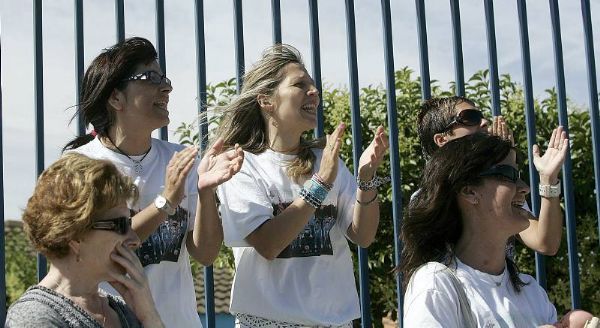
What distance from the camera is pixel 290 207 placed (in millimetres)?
4117

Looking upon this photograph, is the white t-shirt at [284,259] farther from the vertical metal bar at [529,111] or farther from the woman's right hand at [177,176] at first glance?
the vertical metal bar at [529,111]

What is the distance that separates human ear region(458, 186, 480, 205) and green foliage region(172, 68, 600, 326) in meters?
3.21

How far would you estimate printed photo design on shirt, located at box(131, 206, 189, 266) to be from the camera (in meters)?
4.04

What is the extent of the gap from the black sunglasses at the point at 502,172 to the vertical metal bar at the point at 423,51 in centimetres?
165

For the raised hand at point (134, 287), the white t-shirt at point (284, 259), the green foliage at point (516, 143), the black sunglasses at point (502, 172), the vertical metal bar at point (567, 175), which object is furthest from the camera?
the green foliage at point (516, 143)

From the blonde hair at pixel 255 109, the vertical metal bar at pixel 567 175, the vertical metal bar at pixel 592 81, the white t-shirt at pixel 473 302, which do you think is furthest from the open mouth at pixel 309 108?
the vertical metal bar at pixel 592 81

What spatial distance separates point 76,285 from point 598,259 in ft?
16.2

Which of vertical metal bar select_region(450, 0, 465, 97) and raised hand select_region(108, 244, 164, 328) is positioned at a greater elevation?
vertical metal bar select_region(450, 0, 465, 97)

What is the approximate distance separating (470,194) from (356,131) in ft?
4.87

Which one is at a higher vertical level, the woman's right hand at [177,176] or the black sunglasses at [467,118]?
the black sunglasses at [467,118]

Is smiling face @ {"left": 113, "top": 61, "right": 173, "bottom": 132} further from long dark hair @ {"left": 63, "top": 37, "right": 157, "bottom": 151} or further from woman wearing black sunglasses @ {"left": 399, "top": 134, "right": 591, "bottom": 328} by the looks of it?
woman wearing black sunglasses @ {"left": 399, "top": 134, "right": 591, "bottom": 328}

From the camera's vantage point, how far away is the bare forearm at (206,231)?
13.0 ft

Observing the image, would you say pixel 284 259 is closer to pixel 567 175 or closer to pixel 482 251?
pixel 482 251

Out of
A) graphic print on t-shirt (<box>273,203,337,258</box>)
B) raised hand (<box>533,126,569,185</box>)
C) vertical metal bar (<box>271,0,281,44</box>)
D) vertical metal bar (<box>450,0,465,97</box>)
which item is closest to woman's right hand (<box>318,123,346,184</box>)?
graphic print on t-shirt (<box>273,203,337,258</box>)
